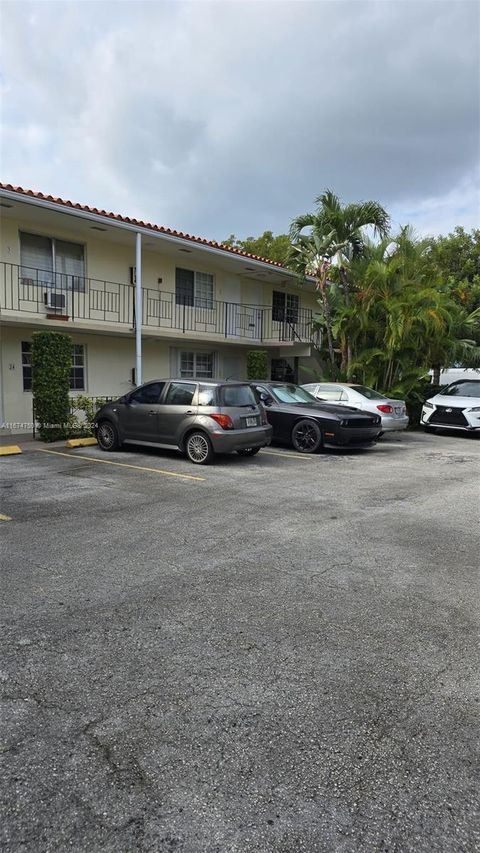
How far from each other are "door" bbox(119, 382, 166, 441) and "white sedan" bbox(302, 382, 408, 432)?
178 inches

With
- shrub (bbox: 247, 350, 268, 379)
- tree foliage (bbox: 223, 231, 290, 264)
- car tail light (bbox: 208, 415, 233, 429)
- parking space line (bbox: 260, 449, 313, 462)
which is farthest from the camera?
tree foliage (bbox: 223, 231, 290, 264)

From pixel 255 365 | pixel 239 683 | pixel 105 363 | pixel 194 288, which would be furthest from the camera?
pixel 194 288

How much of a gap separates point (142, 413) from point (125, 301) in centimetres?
683

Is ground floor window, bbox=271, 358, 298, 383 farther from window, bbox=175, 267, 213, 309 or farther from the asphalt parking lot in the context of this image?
the asphalt parking lot

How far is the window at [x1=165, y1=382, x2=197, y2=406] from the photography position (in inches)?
391

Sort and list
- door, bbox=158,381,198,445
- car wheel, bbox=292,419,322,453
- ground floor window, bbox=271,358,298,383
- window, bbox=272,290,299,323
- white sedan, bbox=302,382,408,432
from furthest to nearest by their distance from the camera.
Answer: ground floor window, bbox=271,358,298,383
window, bbox=272,290,299,323
white sedan, bbox=302,382,408,432
car wheel, bbox=292,419,322,453
door, bbox=158,381,198,445

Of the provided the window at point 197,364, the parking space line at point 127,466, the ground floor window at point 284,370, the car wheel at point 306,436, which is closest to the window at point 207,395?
the parking space line at point 127,466

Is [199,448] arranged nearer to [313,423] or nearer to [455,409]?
[313,423]

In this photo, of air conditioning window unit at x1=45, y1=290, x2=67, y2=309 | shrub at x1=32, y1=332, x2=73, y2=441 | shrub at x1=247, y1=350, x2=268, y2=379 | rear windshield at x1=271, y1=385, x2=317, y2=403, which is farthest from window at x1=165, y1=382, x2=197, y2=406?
shrub at x1=247, y1=350, x2=268, y2=379

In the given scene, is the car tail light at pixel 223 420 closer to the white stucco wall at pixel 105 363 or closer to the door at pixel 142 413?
the door at pixel 142 413

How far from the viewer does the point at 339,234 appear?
57.5ft

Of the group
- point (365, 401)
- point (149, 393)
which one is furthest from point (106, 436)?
point (365, 401)

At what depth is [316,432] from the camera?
11.3 metres

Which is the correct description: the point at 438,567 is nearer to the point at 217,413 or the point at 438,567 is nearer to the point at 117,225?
the point at 217,413
